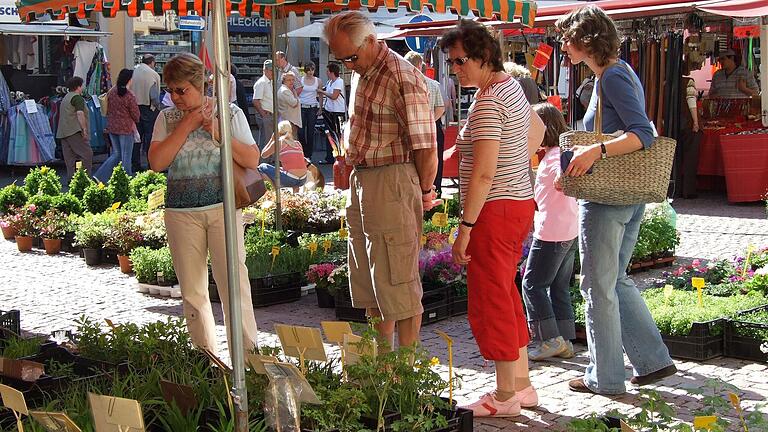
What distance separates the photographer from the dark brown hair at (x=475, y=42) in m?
4.92

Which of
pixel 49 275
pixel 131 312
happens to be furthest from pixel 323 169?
pixel 131 312

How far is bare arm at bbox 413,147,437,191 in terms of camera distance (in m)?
5.10

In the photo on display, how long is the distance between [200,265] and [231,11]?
9.82 ft

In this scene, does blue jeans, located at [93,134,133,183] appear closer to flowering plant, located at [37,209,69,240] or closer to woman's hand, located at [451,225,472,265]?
flowering plant, located at [37,209,69,240]

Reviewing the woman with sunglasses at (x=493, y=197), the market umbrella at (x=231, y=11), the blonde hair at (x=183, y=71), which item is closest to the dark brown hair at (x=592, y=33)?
the woman with sunglasses at (x=493, y=197)

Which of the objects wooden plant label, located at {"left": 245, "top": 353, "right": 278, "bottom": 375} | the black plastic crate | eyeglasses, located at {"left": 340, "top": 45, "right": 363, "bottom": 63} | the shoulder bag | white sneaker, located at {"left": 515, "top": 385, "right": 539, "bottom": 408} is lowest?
white sneaker, located at {"left": 515, "top": 385, "right": 539, "bottom": 408}

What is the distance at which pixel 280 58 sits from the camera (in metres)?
18.1

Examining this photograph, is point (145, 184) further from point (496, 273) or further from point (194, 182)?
point (496, 273)

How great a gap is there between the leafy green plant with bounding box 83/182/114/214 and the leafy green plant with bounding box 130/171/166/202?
13.8 inches

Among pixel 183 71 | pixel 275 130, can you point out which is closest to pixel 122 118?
pixel 275 130

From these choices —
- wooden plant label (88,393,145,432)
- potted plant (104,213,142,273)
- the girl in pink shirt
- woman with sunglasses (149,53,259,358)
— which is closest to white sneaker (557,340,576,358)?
the girl in pink shirt

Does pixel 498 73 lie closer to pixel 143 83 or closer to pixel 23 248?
pixel 23 248

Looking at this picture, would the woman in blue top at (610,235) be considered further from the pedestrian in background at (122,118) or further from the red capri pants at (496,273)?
the pedestrian in background at (122,118)

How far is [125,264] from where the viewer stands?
9.68 m
